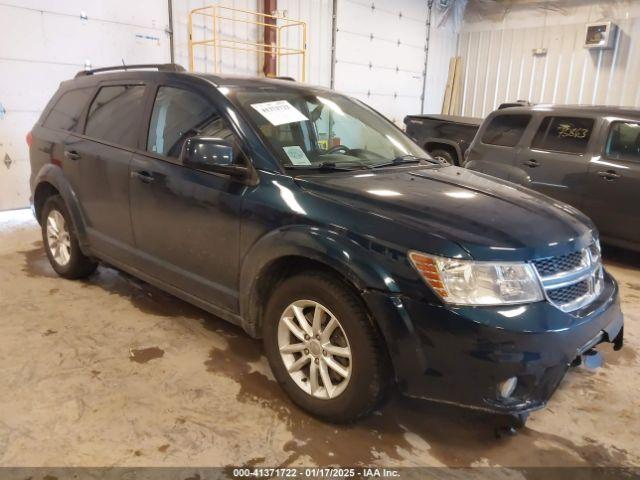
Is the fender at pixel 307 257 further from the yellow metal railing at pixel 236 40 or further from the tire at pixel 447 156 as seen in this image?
the tire at pixel 447 156

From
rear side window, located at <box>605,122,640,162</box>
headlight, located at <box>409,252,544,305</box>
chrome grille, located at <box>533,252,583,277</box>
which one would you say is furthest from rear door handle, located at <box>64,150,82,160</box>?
rear side window, located at <box>605,122,640,162</box>

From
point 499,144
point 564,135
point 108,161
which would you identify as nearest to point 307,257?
point 108,161

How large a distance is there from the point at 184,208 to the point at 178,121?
1.74 feet

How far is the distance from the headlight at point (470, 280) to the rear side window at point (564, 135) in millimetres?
3678

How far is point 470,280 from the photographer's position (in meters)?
1.87

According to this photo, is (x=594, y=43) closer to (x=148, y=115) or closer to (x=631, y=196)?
(x=631, y=196)

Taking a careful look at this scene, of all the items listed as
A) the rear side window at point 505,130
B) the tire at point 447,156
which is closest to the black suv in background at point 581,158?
the rear side window at point 505,130

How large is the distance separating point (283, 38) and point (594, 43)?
5704 millimetres

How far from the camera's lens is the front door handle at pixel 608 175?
15.3 feet

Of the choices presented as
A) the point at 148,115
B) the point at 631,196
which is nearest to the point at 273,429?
the point at 148,115

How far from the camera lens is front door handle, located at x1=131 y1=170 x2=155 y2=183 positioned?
288 cm

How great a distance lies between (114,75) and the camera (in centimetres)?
342

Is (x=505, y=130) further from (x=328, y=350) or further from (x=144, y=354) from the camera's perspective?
(x=144, y=354)

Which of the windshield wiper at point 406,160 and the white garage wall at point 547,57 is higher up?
the white garage wall at point 547,57
